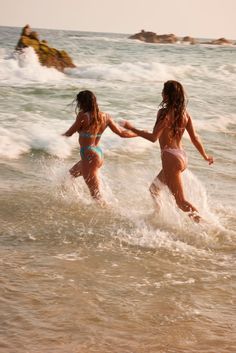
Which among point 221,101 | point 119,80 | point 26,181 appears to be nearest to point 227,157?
point 26,181

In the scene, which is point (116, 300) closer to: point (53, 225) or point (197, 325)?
point (197, 325)

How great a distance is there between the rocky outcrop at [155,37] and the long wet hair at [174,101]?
81474 mm

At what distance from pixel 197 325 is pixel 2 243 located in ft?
7.26

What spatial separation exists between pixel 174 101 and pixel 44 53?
2097 centimetres

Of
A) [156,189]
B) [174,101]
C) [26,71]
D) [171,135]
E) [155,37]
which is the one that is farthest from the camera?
[155,37]

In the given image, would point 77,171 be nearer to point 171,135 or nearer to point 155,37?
point 171,135

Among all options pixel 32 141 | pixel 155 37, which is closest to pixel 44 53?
pixel 32 141

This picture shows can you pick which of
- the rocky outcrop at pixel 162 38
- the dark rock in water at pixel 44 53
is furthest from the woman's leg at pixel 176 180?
the rocky outcrop at pixel 162 38

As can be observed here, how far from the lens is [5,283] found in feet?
14.7

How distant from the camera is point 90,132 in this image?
22.7ft

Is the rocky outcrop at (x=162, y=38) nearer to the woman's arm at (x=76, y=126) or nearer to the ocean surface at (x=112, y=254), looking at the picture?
the ocean surface at (x=112, y=254)

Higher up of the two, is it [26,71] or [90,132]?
[90,132]

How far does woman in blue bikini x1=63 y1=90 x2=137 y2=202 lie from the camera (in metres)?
6.83

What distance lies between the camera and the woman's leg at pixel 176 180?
6172 millimetres
